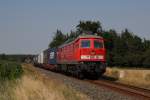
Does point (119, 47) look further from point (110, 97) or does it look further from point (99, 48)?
point (110, 97)

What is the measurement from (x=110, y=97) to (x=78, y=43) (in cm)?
1574

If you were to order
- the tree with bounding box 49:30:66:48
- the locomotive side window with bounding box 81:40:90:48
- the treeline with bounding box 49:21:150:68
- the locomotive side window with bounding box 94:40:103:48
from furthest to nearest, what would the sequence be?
the tree with bounding box 49:30:66:48 < the treeline with bounding box 49:21:150:68 < the locomotive side window with bounding box 94:40:103:48 < the locomotive side window with bounding box 81:40:90:48

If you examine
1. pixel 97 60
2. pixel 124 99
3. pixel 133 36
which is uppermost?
pixel 133 36

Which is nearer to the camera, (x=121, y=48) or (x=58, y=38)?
(x=121, y=48)

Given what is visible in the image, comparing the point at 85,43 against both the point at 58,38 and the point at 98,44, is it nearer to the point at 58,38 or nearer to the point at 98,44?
the point at 98,44

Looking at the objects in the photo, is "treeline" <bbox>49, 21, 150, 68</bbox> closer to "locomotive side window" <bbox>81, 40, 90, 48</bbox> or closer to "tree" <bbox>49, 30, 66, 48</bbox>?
"tree" <bbox>49, 30, 66, 48</bbox>

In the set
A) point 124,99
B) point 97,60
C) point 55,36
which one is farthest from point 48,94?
point 55,36

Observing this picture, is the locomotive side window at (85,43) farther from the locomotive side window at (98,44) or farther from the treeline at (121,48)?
the treeline at (121,48)

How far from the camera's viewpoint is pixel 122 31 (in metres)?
145

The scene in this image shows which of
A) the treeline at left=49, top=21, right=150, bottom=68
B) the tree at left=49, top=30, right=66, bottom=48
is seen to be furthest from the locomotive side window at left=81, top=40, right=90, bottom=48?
the tree at left=49, top=30, right=66, bottom=48

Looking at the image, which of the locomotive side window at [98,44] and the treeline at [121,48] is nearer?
the locomotive side window at [98,44]

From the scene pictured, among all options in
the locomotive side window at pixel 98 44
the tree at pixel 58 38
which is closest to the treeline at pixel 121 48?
the tree at pixel 58 38

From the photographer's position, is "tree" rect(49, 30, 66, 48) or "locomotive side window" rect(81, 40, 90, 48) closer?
"locomotive side window" rect(81, 40, 90, 48)

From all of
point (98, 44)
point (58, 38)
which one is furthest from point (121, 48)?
point (98, 44)
